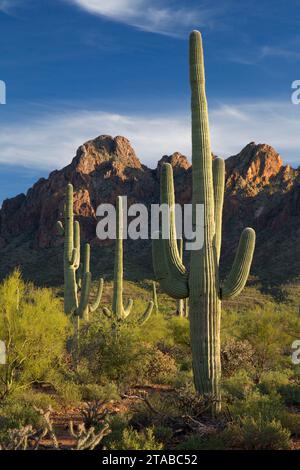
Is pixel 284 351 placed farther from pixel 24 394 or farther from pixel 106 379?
pixel 24 394

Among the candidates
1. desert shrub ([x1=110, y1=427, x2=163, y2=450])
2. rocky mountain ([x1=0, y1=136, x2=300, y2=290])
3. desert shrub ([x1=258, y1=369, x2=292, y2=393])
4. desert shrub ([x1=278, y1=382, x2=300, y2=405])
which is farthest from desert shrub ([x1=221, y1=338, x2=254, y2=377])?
rocky mountain ([x1=0, y1=136, x2=300, y2=290])

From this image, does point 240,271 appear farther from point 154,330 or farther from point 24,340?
point 154,330

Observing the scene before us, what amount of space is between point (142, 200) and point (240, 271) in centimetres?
7097

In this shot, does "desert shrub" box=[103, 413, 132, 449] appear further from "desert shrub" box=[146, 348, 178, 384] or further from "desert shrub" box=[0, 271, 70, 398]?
"desert shrub" box=[146, 348, 178, 384]

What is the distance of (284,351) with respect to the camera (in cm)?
2048

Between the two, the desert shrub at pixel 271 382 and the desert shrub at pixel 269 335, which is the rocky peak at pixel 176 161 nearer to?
the desert shrub at pixel 269 335

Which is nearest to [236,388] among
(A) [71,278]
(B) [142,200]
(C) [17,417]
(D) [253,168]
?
(C) [17,417]

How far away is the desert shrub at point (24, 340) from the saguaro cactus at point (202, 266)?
3.65 meters

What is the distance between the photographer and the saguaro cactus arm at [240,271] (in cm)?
1012

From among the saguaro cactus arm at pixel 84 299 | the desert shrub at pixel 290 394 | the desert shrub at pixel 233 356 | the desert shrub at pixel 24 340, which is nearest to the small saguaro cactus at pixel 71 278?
the saguaro cactus arm at pixel 84 299

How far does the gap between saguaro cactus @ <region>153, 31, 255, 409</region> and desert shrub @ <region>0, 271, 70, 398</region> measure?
365 centimetres

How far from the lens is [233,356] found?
628 inches

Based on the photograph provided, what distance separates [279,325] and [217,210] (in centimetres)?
904

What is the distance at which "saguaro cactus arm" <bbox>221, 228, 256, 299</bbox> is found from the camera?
10.1m
